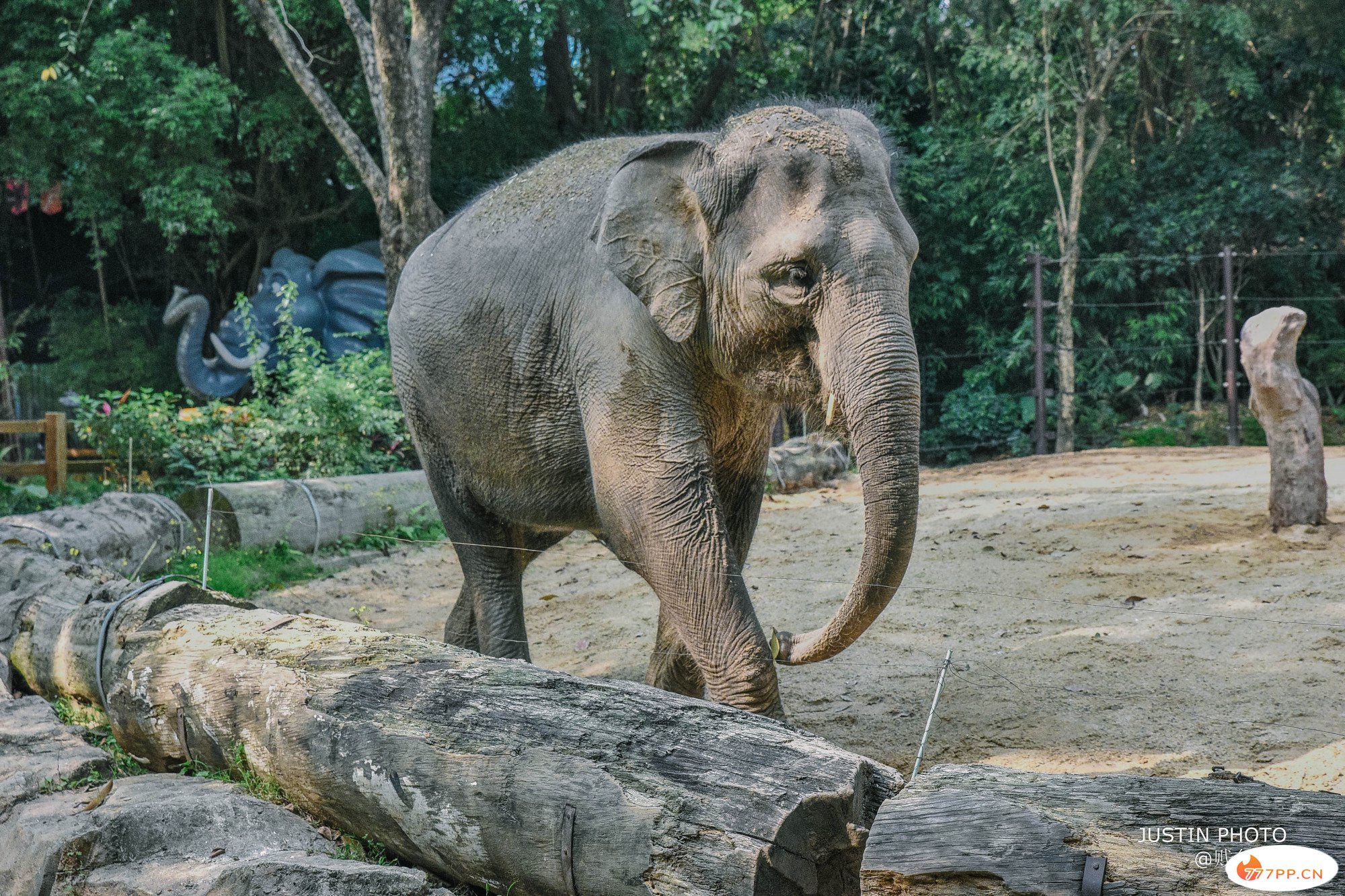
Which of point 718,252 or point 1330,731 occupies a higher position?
point 718,252

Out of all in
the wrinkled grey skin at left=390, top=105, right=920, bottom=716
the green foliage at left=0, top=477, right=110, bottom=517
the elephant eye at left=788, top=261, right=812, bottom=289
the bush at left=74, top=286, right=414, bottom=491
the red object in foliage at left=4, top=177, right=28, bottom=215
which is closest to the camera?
the wrinkled grey skin at left=390, top=105, right=920, bottom=716

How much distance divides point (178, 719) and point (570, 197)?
7.68ft

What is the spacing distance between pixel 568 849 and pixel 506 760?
319 millimetres

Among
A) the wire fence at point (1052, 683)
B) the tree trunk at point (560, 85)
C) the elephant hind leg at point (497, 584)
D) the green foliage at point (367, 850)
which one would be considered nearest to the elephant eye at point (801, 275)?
the wire fence at point (1052, 683)

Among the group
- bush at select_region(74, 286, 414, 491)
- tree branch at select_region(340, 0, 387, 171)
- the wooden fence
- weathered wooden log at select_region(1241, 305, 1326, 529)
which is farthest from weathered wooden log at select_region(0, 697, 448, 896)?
tree branch at select_region(340, 0, 387, 171)

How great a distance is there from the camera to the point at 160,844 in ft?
11.0

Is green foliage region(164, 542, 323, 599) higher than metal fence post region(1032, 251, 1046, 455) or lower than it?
lower

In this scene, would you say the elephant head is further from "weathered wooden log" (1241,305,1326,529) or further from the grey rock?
"weathered wooden log" (1241,305,1326,529)

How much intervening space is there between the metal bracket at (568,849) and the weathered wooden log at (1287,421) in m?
5.54

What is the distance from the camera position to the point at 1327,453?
36.6ft

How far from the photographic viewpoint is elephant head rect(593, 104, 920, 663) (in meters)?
3.34

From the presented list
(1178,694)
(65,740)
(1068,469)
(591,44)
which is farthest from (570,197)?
(591,44)

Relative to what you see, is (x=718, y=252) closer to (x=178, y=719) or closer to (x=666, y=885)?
(x=666, y=885)

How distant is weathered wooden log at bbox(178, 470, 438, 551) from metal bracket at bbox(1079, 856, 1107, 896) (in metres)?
6.31
